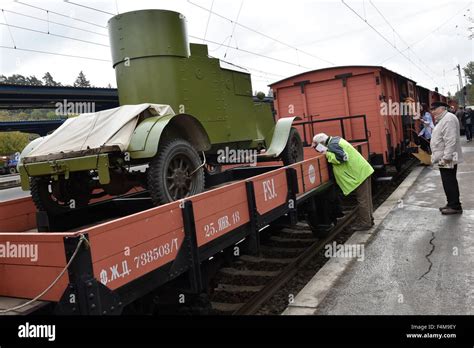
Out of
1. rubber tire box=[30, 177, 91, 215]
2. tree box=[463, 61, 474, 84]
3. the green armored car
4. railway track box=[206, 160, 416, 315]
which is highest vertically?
tree box=[463, 61, 474, 84]

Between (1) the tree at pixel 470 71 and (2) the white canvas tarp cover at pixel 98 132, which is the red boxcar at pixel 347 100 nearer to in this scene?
(2) the white canvas tarp cover at pixel 98 132

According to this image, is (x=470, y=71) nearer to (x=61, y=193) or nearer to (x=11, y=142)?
(x=11, y=142)

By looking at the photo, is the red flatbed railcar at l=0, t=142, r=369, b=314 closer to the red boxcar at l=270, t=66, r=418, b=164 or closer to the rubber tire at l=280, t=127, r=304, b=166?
the rubber tire at l=280, t=127, r=304, b=166

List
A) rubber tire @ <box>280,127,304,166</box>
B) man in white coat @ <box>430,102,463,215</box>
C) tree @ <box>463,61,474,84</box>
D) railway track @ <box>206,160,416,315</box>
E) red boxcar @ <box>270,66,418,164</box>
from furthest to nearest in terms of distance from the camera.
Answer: tree @ <box>463,61,474,84</box>, red boxcar @ <box>270,66,418,164</box>, rubber tire @ <box>280,127,304,166</box>, man in white coat @ <box>430,102,463,215</box>, railway track @ <box>206,160,416,315</box>

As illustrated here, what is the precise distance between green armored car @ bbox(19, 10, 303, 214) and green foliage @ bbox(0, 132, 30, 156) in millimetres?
57404

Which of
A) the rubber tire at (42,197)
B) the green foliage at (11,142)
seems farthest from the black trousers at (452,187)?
the green foliage at (11,142)

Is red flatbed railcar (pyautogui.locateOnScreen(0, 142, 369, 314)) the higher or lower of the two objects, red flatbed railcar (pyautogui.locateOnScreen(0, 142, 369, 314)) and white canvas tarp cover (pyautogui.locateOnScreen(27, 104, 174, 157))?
the lower

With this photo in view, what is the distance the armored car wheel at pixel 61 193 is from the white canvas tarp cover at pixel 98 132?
0.43m

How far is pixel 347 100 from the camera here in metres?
10.0

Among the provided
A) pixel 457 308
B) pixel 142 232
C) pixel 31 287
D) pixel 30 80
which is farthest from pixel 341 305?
pixel 30 80

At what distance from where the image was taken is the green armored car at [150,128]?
13.4ft

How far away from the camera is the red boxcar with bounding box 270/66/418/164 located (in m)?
9.78

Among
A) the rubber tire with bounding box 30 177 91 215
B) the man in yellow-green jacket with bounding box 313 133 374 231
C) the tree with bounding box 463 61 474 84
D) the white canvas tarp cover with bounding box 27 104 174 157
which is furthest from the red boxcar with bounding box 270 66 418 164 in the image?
the tree with bounding box 463 61 474 84

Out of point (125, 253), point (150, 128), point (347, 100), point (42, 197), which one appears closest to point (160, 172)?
point (150, 128)
